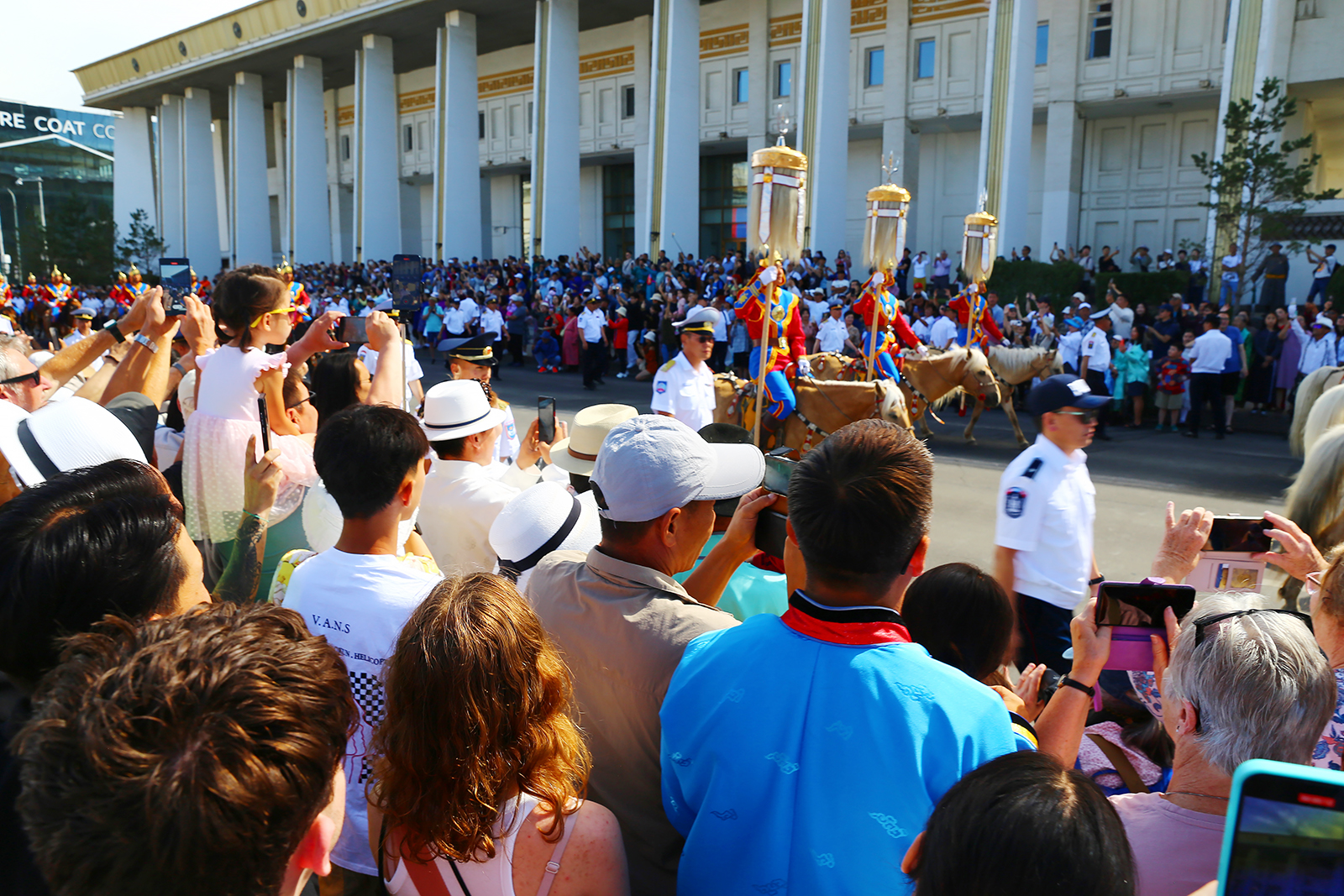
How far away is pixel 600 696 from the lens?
1826 mm

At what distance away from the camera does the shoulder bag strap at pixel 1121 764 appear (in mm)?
2191

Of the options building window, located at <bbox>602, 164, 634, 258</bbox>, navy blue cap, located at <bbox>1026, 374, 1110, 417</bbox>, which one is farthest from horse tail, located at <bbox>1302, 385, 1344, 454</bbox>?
building window, located at <bbox>602, 164, 634, 258</bbox>

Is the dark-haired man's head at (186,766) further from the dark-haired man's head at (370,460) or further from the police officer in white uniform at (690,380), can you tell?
the police officer in white uniform at (690,380)

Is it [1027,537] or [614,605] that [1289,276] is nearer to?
[1027,537]

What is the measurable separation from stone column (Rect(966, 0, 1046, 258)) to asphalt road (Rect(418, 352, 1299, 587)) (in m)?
8.85

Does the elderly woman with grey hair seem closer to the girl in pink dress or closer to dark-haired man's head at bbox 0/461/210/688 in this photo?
dark-haired man's head at bbox 0/461/210/688

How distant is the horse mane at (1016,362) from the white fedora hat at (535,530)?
38.1 feet

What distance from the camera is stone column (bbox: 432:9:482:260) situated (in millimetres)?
30609

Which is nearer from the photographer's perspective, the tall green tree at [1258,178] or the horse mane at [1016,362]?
the horse mane at [1016,362]

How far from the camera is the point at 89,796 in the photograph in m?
0.97

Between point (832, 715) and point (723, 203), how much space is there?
32615 mm

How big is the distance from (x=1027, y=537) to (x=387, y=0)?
33.7 meters

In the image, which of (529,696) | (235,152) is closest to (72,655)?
(529,696)

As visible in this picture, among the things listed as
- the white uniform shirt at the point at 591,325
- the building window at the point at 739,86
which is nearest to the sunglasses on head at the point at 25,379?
the white uniform shirt at the point at 591,325
